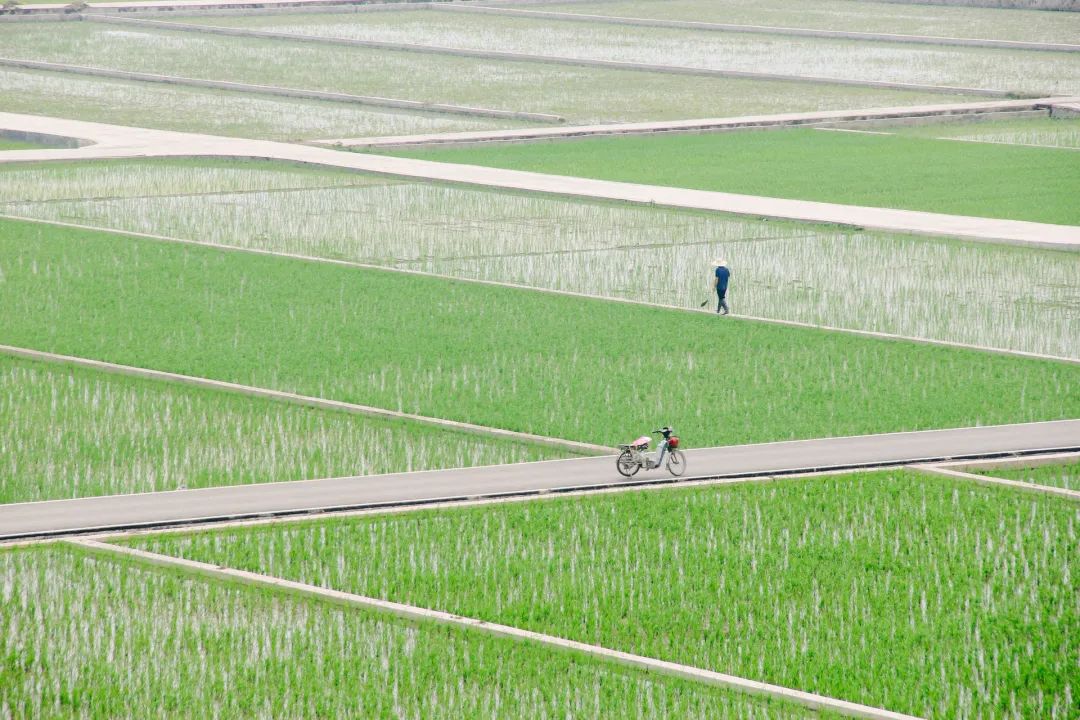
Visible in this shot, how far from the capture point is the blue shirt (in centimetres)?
2214

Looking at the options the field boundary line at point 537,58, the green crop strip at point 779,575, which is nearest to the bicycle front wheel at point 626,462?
the green crop strip at point 779,575

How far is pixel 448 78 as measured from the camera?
49.6 m

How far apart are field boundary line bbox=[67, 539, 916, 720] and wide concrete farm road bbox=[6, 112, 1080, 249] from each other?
17.0 metres

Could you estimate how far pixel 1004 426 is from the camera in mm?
17547

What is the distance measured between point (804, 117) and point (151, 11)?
3211 centimetres

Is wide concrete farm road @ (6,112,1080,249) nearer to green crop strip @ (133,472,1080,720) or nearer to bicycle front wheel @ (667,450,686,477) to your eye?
bicycle front wheel @ (667,450,686,477)

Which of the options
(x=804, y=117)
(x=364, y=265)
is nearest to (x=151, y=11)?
(x=804, y=117)

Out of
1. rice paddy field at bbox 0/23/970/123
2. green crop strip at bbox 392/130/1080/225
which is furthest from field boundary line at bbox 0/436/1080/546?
rice paddy field at bbox 0/23/970/123

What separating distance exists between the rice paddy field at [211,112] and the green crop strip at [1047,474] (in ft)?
80.8

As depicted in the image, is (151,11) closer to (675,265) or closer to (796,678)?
(675,265)

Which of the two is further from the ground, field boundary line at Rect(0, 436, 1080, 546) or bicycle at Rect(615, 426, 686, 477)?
bicycle at Rect(615, 426, 686, 477)

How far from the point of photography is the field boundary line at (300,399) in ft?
55.2

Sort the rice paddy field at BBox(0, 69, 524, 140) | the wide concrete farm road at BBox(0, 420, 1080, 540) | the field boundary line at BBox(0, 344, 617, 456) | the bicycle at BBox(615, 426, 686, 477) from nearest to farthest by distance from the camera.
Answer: the wide concrete farm road at BBox(0, 420, 1080, 540)
the bicycle at BBox(615, 426, 686, 477)
the field boundary line at BBox(0, 344, 617, 456)
the rice paddy field at BBox(0, 69, 524, 140)

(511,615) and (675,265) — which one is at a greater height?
(675,265)
